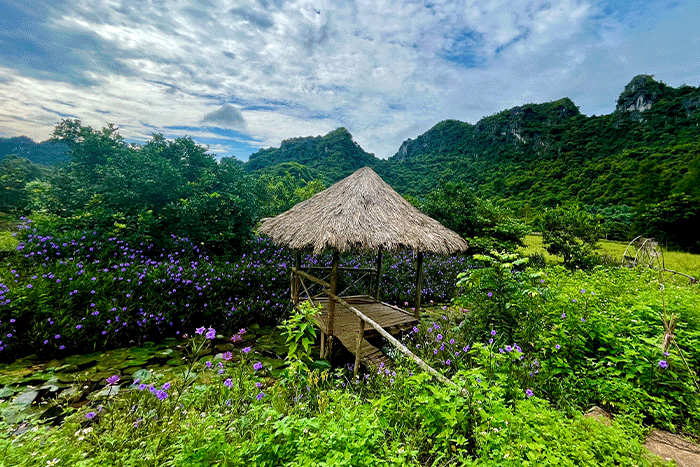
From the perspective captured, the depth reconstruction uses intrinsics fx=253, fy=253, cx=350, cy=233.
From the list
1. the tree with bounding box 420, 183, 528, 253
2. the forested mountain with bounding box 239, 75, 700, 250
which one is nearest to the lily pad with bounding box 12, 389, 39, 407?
the tree with bounding box 420, 183, 528, 253

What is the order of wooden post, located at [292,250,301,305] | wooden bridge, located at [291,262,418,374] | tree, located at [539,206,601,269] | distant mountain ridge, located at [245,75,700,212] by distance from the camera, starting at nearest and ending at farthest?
wooden bridge, located at [291,262,418,374]
wooden post, located at [292,250,301,305]
tree, located at [539,206,601,269]
distant mountain ridge, located at [245,75,700,212]

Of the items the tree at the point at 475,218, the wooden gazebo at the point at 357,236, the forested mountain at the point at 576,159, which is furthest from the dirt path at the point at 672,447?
the forested mountain at the point at 576,159

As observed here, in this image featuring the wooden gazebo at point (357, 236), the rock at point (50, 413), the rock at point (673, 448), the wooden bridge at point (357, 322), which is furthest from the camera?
the wooden gazebo at point (357, 236)

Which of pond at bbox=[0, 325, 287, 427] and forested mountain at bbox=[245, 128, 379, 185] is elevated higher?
forested mountain at bbox=[245, 128, 379, 185]

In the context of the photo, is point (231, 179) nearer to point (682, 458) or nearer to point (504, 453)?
point (504, 453)

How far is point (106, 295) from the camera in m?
5.18

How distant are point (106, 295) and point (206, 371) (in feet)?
10.6

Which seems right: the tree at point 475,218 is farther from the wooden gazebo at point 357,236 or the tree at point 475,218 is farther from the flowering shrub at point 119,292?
the wooden gazebo at point 357,236

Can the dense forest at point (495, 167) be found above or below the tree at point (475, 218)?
above

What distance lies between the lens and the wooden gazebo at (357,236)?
4.76 meters

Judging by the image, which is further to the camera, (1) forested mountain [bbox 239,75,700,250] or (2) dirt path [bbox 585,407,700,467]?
(1) forested mountain [bbox 239,75,700,250]

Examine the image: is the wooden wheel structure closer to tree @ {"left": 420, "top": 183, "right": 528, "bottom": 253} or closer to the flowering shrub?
tree @ {"left": 420, "top": 183, "right": 528, "bottom": 253}

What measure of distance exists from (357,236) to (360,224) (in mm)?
358

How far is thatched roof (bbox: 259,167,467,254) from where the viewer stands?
4820mm
